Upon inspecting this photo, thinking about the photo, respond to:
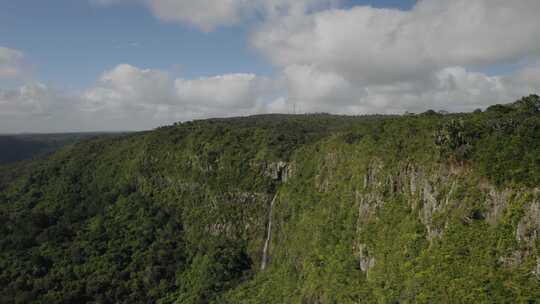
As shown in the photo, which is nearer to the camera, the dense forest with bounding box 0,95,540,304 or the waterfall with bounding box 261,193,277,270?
the dense forest with bounding box 0,95,540,304

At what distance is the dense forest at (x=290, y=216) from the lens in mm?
30922

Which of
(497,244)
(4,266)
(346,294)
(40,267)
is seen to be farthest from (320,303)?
(4,266)

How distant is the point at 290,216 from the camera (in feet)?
219

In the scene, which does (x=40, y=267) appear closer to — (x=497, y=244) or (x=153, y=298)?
(x=153, y=298)

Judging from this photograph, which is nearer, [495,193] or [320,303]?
[495,193]

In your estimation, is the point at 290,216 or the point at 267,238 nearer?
the point at 290,216

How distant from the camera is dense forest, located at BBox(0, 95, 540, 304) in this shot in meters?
30.9

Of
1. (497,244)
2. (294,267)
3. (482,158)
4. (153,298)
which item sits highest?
(482,158)

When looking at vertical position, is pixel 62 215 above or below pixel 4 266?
above

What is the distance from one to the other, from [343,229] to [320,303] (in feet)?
37.5

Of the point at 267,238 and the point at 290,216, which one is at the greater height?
the point at 290,216

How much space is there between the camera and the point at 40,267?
2844 inches

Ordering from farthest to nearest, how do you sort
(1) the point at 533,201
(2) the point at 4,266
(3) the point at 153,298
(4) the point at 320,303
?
(2) the point at 4,266
(3) the point at 153,298
(4) the point at 320,303
(1) the point at 533,201

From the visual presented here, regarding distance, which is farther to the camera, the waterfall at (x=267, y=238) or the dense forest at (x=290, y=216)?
the waterfall at (x=267, y=238)
